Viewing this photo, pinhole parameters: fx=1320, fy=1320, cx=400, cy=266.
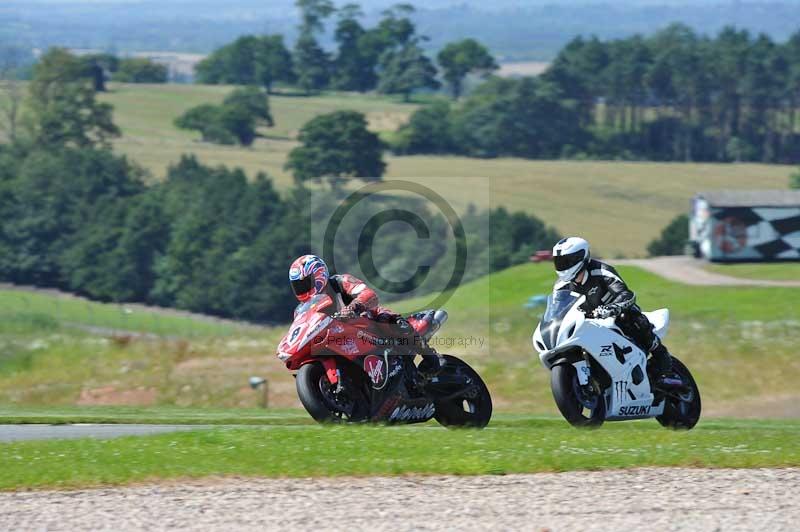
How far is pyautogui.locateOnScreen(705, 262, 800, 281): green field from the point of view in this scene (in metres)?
59.6

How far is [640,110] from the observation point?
164625mm

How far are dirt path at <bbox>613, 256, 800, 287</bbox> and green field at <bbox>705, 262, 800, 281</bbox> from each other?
0.70 m

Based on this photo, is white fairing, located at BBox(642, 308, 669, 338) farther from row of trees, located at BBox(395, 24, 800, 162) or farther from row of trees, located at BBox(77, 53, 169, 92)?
row of trees, located at BBox(77, 53, 169, 92)

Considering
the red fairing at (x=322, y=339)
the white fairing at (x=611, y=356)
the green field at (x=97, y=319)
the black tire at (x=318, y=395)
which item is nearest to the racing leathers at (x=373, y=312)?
the red fairing at (x=322, y=339)

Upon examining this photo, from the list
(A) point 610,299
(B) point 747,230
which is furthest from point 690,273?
(A) point 610,299

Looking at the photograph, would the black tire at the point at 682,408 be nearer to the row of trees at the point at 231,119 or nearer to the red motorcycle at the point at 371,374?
the red motorcycle at the point at 371,374

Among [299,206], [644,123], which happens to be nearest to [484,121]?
[644,123]

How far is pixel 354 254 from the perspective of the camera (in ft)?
245

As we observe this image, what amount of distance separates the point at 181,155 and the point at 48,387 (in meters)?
92.5

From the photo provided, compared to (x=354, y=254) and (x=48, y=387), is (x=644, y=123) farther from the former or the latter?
(x=48, y=387)

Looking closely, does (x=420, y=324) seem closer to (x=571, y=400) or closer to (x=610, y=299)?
(x=571, y=400)

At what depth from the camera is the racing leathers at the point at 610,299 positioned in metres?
14.6

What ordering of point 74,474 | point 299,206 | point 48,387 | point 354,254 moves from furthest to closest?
point 299,206 → point 354,254 → point 48,387 → point 74,474

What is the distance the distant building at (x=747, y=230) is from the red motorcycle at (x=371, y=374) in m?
52.3
